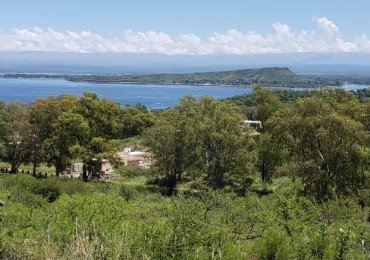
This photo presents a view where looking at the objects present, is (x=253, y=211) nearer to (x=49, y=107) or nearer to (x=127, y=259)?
(x=127, y=259)

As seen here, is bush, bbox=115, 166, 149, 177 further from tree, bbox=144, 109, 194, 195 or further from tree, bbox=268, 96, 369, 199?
tree, bbox=268, 96, 369, 199

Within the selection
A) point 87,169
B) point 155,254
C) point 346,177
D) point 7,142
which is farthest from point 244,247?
point 7,142

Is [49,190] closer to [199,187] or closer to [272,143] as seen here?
[199,187]

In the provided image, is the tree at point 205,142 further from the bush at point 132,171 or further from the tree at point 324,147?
the tree at point 324,147

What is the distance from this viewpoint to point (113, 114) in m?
27.8

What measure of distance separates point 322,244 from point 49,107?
67.2 ft

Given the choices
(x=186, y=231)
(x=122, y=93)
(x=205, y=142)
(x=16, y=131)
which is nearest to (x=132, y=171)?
(x=205, y=142)

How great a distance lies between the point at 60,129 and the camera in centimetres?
2662

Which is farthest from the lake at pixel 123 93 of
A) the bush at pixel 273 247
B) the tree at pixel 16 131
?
the bush at pixel 273 247

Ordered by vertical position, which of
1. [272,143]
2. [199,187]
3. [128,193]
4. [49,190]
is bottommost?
[199,187]

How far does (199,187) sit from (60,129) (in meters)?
8.30

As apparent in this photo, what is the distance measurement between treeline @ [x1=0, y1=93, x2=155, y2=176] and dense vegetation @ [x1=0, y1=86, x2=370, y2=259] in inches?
2.9

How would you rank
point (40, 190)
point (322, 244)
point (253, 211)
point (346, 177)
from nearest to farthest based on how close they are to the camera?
point (322, 244)
point (253, 211)
point (346, 177)
point (40, 190)

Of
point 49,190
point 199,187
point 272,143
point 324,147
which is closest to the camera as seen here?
point 324,147
